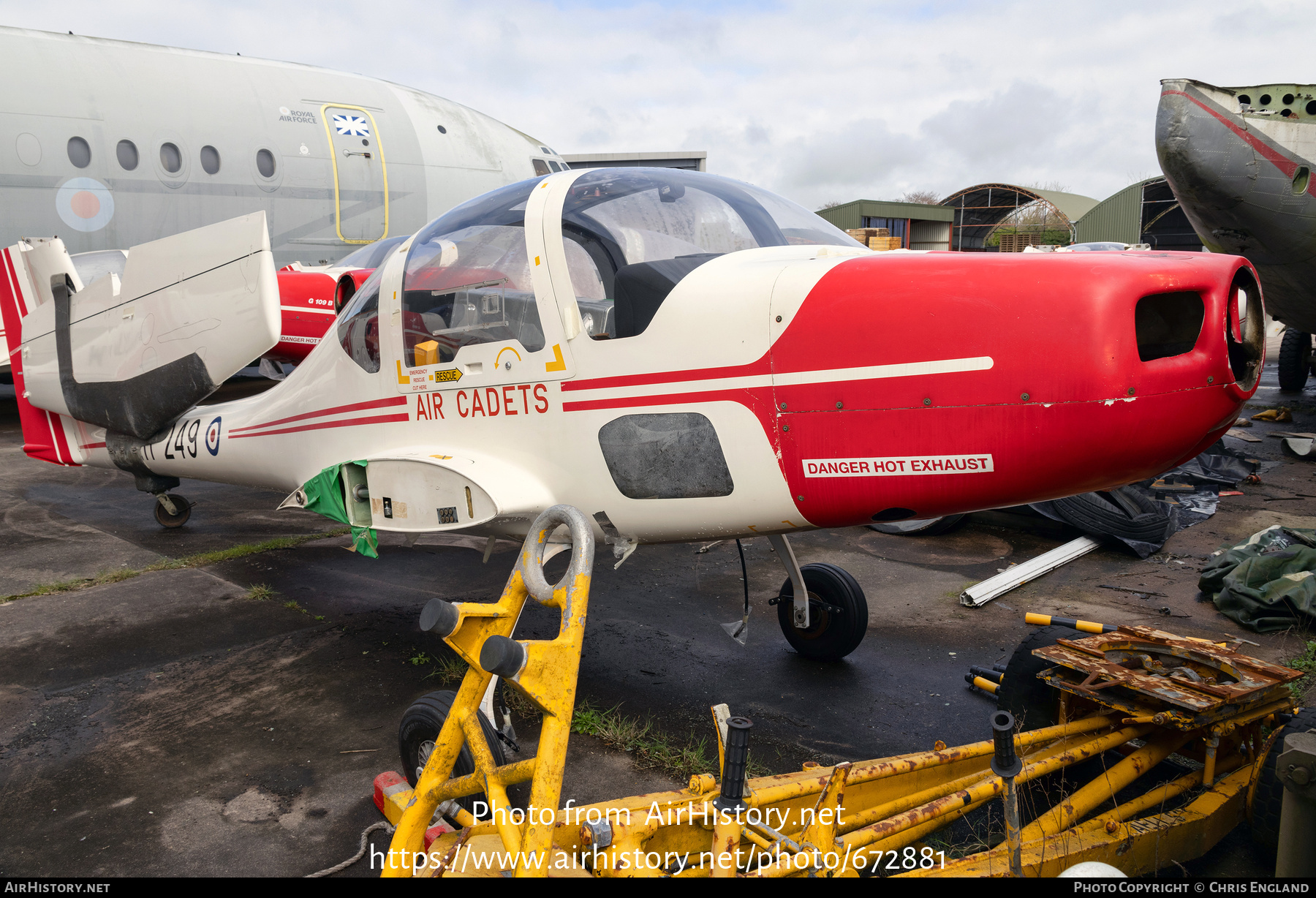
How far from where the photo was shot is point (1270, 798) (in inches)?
105

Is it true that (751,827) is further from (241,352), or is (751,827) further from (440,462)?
(241,352)

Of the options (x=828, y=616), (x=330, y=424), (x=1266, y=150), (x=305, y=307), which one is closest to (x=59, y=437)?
(x=330, y=424)

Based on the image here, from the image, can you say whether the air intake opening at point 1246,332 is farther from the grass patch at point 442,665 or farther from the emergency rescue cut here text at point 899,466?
the grass patch at point 442,665

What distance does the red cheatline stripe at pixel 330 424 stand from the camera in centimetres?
426

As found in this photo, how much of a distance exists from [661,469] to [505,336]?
100 cm

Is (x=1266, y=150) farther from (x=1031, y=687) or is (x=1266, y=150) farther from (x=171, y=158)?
(x=171, y=158)

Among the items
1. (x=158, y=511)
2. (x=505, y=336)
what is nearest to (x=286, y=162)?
(x=158, y=511)

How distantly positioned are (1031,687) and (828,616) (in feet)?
4.45

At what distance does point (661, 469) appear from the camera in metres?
3.30

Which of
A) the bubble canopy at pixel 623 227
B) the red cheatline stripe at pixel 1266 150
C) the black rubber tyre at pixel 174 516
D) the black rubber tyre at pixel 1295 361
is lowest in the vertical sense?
the black rubber tyre at pixel 1295 361

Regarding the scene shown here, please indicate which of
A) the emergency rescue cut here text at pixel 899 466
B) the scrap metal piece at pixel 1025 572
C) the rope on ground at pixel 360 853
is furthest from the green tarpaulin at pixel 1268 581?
the rope on ground at pixel 360 853

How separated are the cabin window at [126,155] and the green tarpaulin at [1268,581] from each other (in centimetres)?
1371

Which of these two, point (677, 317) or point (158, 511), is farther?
point (158, 511)

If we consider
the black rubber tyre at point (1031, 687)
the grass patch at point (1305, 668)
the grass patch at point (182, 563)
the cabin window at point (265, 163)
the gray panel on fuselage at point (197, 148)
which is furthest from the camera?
the cabin window at point (265, 163)
